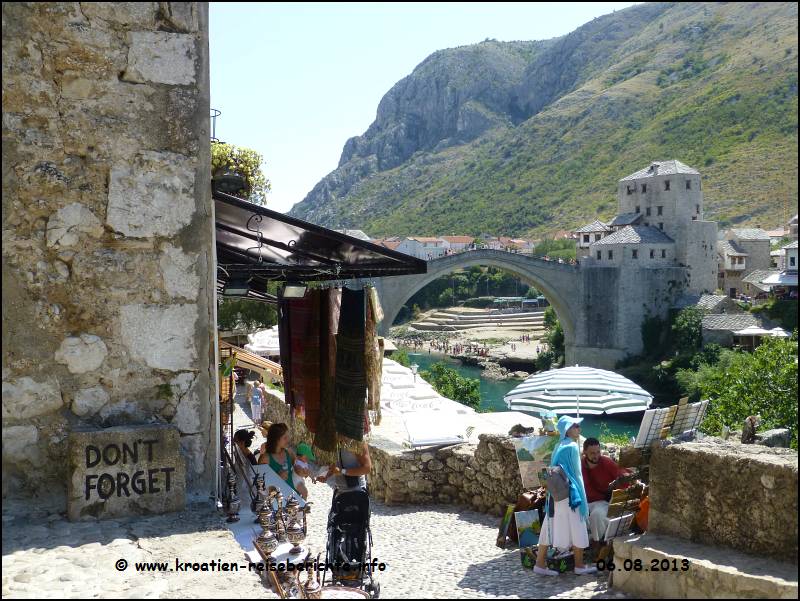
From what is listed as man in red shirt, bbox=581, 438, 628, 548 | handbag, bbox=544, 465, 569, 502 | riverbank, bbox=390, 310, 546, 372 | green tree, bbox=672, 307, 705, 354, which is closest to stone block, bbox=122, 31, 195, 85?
handbag, bbox=544, 465, 569, 502

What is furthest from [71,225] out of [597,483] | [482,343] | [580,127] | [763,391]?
[580,127]

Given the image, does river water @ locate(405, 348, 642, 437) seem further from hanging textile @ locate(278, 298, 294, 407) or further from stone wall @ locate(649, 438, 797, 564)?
stone wall @ locate(649, 438, 797, 564)

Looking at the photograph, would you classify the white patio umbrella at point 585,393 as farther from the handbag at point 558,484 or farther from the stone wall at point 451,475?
the handbag at point 558,484

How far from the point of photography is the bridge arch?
43.4 meters

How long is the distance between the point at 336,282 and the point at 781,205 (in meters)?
64.5

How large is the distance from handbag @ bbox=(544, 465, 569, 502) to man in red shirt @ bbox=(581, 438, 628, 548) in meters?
0.34

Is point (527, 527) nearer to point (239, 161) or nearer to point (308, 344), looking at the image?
point (308, 344)

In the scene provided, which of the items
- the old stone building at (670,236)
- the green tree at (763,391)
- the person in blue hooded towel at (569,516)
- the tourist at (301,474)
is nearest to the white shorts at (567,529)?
the person in blue hooded towel at (569,516)

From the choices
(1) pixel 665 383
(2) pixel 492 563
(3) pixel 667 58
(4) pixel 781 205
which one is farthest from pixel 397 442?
(3) pixel 667 58

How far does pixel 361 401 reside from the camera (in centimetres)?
458

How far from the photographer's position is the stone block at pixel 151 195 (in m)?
3.46

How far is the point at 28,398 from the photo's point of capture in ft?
10.9

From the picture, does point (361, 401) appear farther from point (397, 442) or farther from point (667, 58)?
point (667, 58)

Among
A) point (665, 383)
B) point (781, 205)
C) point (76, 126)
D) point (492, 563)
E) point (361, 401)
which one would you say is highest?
point (781, 205)
